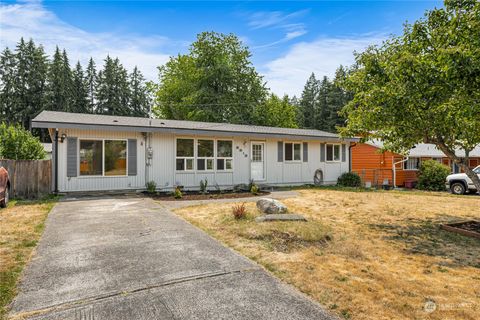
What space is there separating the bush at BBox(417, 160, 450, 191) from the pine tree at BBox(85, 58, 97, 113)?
132ft

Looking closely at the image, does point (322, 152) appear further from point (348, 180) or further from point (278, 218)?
point (278, 218)

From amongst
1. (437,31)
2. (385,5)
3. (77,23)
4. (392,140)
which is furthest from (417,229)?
(77,23)

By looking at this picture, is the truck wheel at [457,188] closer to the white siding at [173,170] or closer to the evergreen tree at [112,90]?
the white siding at [173,170]

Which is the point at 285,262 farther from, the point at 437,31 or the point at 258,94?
the point at 258,94

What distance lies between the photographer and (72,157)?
1063cm

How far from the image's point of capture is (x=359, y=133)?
27.1ft

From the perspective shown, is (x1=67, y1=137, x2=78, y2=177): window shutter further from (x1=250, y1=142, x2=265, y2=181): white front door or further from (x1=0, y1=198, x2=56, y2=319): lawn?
(x1=250, y1=142, x2=265, y2=181): white front door

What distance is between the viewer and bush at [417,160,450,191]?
60.0 ft

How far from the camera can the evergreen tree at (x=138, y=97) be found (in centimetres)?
4588

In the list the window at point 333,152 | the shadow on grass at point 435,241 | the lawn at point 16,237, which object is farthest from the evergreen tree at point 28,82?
the shadow on grass at point 435,241

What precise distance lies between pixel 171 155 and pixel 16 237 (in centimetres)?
739

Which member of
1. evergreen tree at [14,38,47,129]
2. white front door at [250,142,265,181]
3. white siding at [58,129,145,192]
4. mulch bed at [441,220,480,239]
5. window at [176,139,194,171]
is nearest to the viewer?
mulch bed at [441,220,480,239]

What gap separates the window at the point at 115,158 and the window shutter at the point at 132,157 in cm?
15

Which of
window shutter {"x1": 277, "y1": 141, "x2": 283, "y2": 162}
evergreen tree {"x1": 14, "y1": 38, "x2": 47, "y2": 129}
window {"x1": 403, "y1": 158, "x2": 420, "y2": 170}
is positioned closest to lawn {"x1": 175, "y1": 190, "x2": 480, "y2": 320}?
window shutter {"x1": 277, "y1": 141, "x2": 283, "y2": 162}
